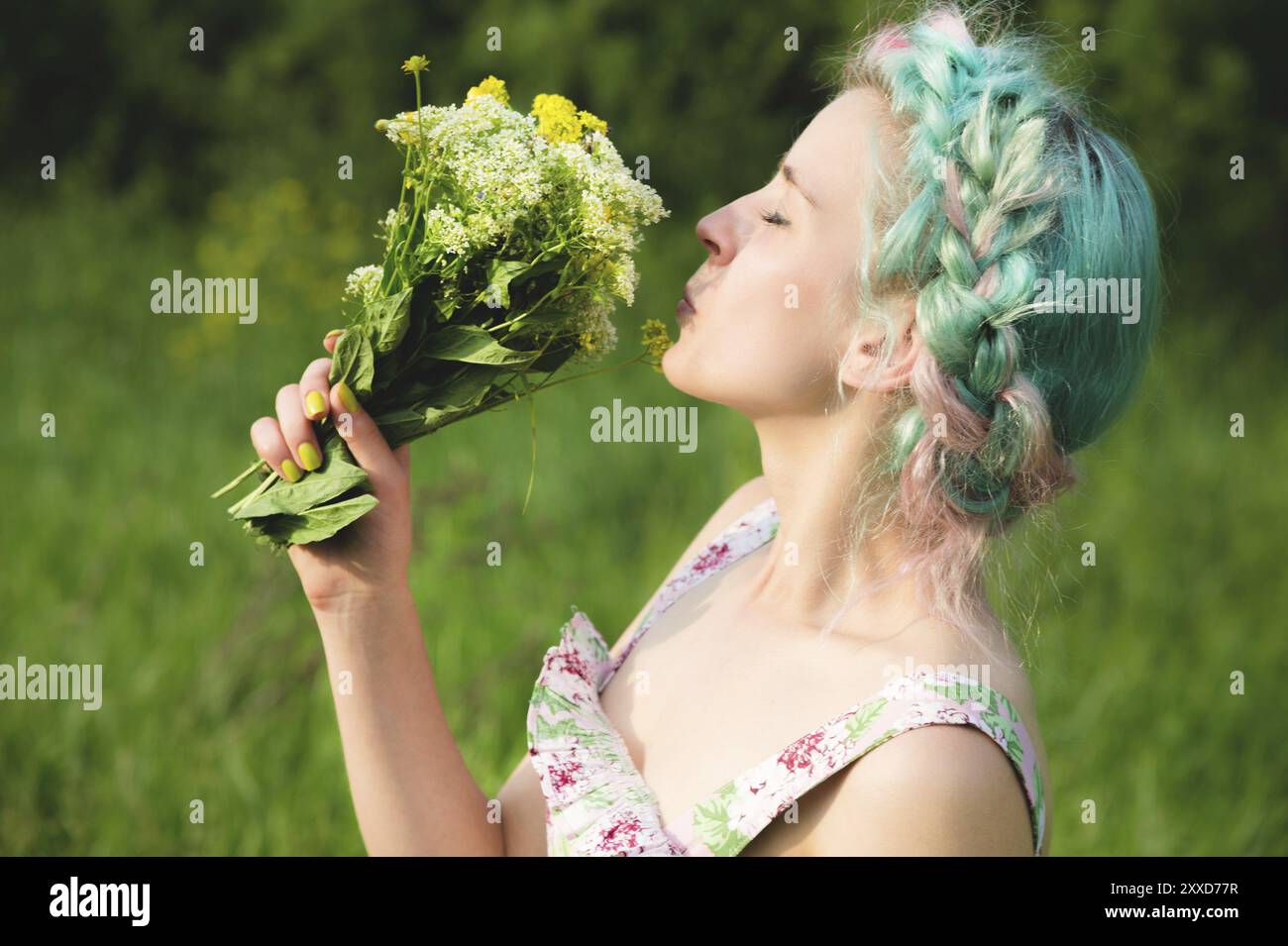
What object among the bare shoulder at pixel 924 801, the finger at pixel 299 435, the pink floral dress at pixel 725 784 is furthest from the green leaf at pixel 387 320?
the bare shoulder at pixel 924 801

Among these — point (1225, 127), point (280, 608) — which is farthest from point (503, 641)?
point (1225, 127)

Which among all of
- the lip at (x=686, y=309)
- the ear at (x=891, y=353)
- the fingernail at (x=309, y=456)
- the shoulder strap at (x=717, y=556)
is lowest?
the shoulder strap at (x=717, y=556)

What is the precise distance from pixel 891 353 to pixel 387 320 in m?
0.65

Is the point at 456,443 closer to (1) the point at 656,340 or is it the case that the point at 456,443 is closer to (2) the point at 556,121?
(1) the point at 656,340

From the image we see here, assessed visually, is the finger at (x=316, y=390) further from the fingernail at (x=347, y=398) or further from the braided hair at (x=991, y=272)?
the braided hair at (x=991, y=272)

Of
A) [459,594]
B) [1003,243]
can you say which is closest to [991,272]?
[1003,243]

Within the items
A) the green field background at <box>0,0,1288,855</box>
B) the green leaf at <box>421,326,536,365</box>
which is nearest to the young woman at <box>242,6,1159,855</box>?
the green leaf at <box>421,326,536,365</box>

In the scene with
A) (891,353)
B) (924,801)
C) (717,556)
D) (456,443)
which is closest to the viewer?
(924,801)

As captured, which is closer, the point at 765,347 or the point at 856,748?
the point at 856,748

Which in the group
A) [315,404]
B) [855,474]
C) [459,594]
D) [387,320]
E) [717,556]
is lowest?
[459,594]

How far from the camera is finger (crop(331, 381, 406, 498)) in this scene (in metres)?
1.67

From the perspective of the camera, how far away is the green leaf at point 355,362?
5.45ft

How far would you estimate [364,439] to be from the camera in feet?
5.52

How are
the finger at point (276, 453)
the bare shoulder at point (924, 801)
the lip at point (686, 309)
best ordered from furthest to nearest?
the lip at point (686, 309) < the finger at point (276, 453) < the bare shoulder at point (924, 801)
